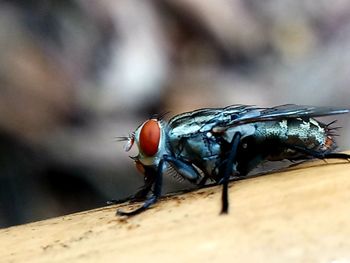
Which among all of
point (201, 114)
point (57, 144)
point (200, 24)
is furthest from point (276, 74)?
point (201, 114)

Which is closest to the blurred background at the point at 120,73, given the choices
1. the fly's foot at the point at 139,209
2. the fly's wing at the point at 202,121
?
the fly's wing at the point at 202,121

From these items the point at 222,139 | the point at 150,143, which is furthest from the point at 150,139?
the point at 222,139

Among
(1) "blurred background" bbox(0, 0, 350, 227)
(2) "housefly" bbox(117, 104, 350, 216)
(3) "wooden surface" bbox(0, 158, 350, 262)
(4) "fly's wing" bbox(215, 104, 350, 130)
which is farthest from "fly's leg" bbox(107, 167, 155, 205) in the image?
(1) "blurred background" bbox(0, 0, 350, 227)

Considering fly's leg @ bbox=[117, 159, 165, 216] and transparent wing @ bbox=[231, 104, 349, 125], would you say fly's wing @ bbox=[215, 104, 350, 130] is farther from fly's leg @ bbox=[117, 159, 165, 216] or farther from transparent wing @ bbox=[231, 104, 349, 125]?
fly's leg @ bbox=[117, 159, 165, 216]

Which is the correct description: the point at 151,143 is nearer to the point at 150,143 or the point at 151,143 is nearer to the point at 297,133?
the point at 150,143

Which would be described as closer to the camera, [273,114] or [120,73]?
[273,114]

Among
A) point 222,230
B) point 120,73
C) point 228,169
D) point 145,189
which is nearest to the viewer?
point 222,230

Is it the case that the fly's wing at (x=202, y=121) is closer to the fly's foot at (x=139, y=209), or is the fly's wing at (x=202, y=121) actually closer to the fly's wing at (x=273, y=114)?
the fly's wing at (x=273, y=114)
